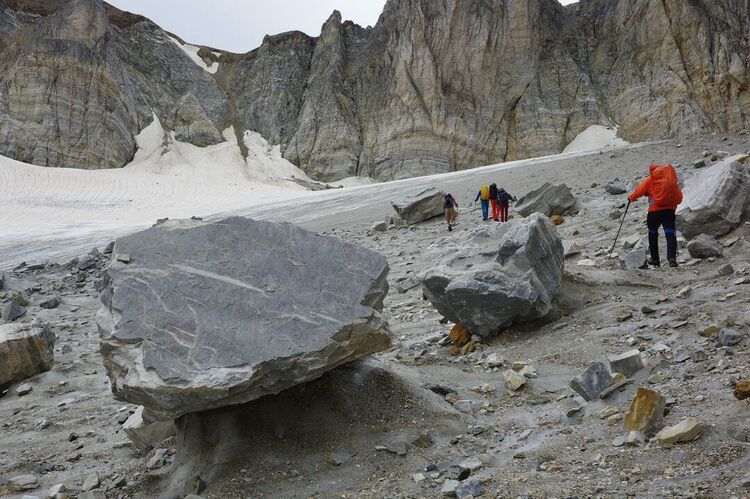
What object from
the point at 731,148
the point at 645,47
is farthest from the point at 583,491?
the point at 645,47

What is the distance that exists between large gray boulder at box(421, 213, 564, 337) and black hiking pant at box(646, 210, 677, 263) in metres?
1.99

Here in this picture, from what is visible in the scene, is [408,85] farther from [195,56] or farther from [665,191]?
[665,191]

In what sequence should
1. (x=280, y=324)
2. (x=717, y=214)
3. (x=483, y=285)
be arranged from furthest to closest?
1. (x=717, y=214)
2. (x=483, y=285)
3. (x=280, y=324)

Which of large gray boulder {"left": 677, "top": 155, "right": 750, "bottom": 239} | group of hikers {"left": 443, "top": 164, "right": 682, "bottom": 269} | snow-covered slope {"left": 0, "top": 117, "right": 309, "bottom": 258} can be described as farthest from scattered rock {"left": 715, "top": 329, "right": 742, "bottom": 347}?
snow-covered slope {"left": 0, "top": 117, "right": 309, "bottom": 258}

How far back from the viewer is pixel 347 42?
64.0 meters

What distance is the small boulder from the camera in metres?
8.13

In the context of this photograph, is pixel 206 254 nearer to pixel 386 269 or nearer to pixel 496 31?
pixel 386 269

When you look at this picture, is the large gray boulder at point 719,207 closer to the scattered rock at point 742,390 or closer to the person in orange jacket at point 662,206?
the person in orange jacket at point 662,206

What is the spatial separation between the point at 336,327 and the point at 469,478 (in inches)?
57.1

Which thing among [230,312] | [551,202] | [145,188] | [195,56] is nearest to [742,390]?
[230,312]

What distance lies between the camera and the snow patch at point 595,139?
49938mm

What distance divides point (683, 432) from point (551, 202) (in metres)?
12.7

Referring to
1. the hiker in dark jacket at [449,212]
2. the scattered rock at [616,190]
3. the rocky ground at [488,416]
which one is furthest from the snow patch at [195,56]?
the rocky ground at [488,416]

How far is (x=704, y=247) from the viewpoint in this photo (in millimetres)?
8180
